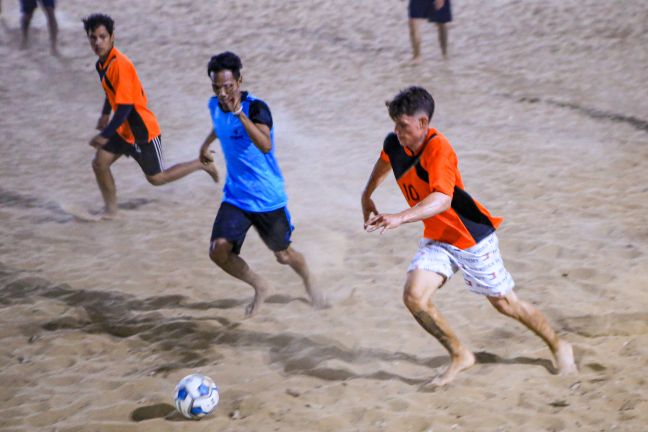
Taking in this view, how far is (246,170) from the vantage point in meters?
5.63

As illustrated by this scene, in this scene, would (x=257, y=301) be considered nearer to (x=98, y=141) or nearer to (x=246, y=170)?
(x=246, y=170)

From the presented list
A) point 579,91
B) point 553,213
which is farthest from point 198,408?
point 579,91

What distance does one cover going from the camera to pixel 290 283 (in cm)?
667

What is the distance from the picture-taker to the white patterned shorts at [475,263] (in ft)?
15.5

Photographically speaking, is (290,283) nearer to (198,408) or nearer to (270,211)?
(270,211)

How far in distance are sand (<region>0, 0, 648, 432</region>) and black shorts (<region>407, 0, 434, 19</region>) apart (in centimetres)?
71

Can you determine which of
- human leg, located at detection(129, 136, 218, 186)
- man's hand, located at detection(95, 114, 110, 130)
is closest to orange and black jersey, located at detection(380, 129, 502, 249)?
human leg, located at detection(129, 136, 218, 186)

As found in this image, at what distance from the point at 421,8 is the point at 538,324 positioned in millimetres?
8564

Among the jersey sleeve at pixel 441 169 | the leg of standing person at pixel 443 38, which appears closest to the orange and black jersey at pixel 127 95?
the jersey sleeve at pixel 441 169

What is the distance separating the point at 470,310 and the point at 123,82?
136 inches

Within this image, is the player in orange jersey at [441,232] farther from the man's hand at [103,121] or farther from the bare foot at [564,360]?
the man's hand at [103,121]

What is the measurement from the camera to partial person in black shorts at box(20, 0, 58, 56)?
537 inches

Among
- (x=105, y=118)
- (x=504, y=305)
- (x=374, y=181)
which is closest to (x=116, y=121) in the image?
(x=105, y=118)

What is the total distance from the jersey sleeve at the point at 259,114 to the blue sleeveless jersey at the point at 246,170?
105mm
